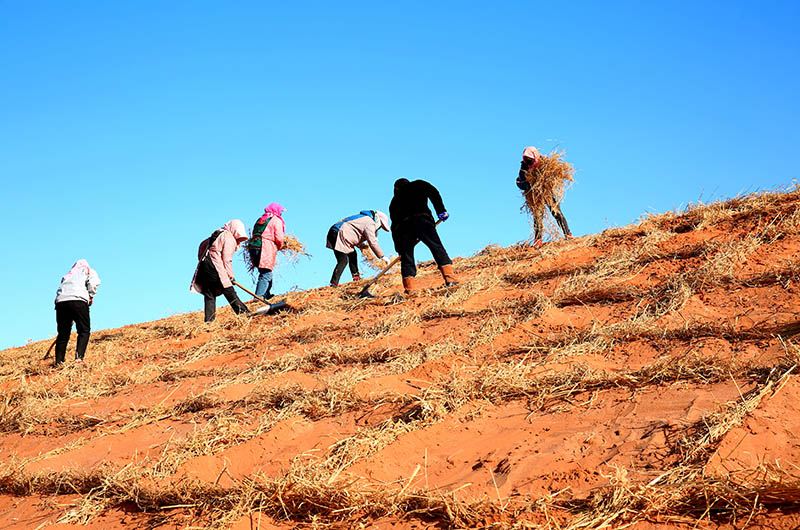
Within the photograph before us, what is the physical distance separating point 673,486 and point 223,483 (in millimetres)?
2042

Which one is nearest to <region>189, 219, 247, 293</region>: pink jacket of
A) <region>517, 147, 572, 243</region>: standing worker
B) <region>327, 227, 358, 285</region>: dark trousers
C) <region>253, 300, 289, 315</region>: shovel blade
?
<region>253, 300, 289, 315</region>: shovel blade

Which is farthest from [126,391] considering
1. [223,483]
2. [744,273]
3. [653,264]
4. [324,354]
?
[744,273]

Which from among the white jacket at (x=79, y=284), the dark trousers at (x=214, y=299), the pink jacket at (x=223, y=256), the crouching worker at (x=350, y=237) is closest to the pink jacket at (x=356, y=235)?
the crouching worker at (x=350, y=237)

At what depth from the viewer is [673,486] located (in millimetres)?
2461

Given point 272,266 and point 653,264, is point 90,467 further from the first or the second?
point 272,266

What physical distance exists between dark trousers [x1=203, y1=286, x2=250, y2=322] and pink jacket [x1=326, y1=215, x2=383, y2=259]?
209 centimetres

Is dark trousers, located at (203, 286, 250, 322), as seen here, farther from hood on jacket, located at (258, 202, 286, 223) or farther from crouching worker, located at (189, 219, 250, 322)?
hood on jacket, located at (258, 202, 286, 223)

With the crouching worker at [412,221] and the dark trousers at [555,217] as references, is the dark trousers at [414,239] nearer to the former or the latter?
the crouching worker at [412,221]

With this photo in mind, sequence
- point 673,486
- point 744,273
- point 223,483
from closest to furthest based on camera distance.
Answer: point 673,486 < point 223,483 < point 744,273

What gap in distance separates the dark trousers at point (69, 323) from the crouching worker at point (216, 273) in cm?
145

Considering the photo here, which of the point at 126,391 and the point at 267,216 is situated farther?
the point at 267,216

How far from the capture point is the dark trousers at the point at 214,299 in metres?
9.05

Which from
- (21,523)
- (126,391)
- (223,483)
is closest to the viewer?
(223,483)

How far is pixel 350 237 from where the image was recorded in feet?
35.1
